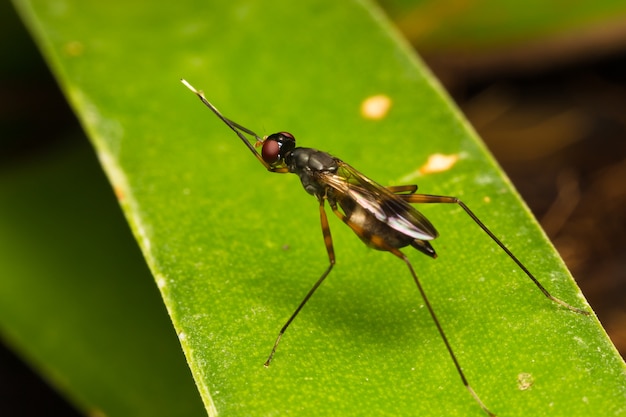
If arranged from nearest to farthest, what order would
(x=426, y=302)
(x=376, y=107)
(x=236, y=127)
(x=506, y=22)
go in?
1. (x=426, y=302)
2. (x=236, y=127)
3. (x=376, y=107)
4. (x=506, y=22)

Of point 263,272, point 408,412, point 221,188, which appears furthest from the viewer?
point 221,188

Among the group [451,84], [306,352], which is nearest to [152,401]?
[306,352]

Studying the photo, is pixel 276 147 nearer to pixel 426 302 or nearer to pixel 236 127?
pixel 236 127

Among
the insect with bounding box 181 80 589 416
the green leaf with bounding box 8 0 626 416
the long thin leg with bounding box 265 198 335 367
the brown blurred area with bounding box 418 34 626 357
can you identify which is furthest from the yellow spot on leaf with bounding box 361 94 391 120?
the brown blurred area with bounding box 418 34 626 357

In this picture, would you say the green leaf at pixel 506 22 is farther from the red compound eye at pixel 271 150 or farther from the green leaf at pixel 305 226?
the red compound eye at pixel 271 150

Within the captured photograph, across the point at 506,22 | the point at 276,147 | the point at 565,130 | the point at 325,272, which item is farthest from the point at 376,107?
the point at 565,130

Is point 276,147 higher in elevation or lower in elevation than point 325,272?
higher

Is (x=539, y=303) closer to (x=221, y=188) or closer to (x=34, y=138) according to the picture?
(x=221, y=188)

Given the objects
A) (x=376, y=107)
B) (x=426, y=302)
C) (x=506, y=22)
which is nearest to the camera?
(x=426, y=302)
